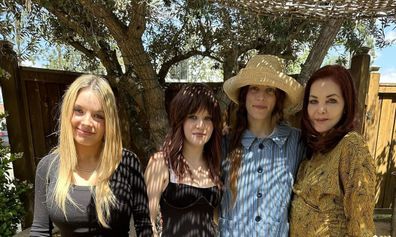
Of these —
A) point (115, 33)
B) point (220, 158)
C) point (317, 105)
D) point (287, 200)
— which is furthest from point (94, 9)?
point (287, 200)

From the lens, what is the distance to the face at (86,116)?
4.85 ft

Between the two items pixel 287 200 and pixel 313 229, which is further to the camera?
pixel 287 200

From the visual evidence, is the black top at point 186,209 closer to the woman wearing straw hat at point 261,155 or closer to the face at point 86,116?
the woman wearing straw hat at point 261,155

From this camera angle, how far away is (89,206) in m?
1.46

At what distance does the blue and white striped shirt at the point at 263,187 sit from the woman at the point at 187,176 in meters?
0.11

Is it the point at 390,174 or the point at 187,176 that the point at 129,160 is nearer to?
the point at 187,176

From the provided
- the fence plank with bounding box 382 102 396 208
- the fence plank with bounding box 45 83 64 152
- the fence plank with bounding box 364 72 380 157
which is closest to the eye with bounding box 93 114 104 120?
the fence plank with bounding box 45 83 64 152

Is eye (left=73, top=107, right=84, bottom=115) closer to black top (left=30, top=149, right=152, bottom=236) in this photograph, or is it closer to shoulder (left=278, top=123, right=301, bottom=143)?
black top (left=30, top=149, right=152, bottom=236)

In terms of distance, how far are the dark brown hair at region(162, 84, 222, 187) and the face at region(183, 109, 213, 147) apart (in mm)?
22

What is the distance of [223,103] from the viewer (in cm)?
288

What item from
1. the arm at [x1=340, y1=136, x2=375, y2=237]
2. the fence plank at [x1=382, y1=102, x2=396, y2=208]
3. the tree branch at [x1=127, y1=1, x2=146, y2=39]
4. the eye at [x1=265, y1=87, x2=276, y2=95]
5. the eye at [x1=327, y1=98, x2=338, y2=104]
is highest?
the tree branch at [x1=127, y1=1, x2=146, y2=39]

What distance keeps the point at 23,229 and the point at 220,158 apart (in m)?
2.60

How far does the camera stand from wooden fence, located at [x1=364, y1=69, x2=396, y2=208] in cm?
345

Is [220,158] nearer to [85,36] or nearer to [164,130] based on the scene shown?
[164,130]
